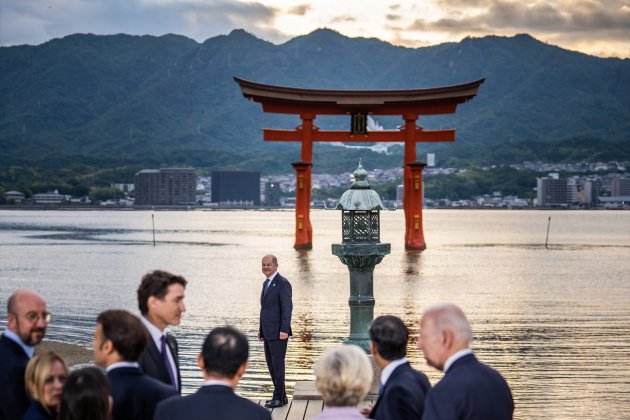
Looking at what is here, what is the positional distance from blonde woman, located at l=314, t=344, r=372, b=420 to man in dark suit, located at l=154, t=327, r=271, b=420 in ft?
1.00

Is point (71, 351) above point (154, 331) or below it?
below

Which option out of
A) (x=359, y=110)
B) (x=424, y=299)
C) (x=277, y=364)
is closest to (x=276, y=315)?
(x=277, y=364)

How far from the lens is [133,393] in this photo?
4566 millimetres

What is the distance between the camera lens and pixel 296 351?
16359 millimetres

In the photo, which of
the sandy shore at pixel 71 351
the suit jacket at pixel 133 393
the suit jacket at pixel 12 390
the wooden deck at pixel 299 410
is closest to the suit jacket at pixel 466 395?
the suit jacket at pixel 133 393

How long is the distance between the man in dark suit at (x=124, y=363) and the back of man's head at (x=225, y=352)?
38cm

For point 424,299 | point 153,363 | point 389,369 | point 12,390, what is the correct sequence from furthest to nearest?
1. point 424,299
2. point 153,363
3. point 389,369
4. point 12,390

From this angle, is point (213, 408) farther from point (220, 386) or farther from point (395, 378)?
point (395, 378)

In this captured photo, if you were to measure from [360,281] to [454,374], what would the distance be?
22.9 feet

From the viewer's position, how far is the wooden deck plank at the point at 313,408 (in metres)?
8.80

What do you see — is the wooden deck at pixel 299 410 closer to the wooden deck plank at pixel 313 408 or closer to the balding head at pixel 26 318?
the wooden deck plank at pixel 313 408

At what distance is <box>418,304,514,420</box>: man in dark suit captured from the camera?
173 inches

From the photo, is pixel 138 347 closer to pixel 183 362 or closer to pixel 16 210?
pixel 183 362

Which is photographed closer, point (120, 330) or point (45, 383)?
point (45, 383)
